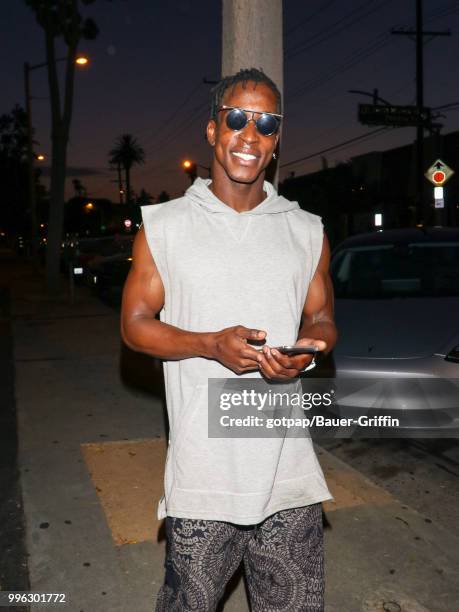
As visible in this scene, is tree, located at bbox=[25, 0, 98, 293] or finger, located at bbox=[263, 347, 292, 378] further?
tree, located at bbox=[25, 0, 98, 293]

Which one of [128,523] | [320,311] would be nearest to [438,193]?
[128,523]

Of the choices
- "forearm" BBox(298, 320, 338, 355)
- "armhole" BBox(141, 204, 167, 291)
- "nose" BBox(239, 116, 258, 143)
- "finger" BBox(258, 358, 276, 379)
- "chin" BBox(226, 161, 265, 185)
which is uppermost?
"nose" BBox(239, 116, 258, 143)

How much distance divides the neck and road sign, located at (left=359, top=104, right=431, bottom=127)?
20491mm

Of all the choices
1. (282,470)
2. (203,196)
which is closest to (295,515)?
(282,470)

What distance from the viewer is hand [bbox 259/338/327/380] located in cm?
176

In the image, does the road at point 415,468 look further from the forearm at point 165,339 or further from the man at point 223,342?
the forearm at point 165,339

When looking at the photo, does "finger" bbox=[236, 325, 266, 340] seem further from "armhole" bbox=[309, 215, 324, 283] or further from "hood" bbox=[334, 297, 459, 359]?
"hood" bbox=[334, 297, 459, 359]

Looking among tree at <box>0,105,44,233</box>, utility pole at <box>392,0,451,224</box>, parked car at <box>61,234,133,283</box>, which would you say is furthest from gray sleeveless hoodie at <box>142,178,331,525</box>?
tree at <box>0,105,44,233</box>

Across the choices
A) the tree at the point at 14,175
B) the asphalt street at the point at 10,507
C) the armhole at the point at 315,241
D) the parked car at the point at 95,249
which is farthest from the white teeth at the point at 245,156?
the tree at the point at 14,175

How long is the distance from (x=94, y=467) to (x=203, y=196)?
11.1 ft

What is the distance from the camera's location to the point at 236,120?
6.86 feet

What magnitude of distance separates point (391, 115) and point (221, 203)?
21.1 meters

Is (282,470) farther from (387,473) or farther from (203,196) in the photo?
(387,473)

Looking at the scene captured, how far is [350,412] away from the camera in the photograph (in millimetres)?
5289
